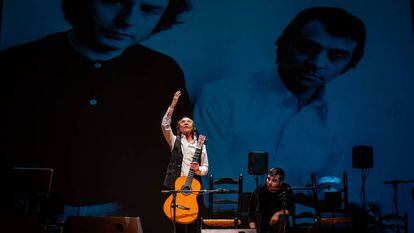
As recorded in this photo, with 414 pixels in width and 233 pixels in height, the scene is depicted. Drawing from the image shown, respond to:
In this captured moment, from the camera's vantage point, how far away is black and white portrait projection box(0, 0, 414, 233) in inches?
275

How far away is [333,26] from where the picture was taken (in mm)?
7730

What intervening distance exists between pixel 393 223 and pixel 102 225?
181 inches

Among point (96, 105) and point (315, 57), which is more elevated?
point (315, 57)

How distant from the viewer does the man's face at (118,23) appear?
7254 mm

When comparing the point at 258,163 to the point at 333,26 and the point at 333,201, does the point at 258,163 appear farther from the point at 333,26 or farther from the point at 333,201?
the point at 333,26

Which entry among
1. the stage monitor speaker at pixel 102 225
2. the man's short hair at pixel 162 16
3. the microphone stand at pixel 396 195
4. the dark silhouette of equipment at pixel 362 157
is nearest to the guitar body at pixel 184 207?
the stage monitor speaker at pixel 102 225

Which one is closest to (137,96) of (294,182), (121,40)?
(121,40)

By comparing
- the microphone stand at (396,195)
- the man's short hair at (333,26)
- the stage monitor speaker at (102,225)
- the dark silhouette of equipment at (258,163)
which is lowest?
the microphone stand at (396,195)

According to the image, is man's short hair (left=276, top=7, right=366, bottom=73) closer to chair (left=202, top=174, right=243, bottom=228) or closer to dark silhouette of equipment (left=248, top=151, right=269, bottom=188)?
dark silhouette of equipment (left=248, top=151, right=269, bottom=188)

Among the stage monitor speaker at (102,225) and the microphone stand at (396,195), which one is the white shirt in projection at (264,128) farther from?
the stage monitor speaker at (102,225)

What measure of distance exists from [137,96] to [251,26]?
1.98 meters

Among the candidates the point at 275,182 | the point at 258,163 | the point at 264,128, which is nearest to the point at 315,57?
the point at 264,128

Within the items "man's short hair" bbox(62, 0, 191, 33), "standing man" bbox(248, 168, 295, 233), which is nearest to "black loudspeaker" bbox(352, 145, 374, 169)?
"standing man" bbox(248, 168, 295, 233)

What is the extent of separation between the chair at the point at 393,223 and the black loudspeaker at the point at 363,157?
82 cm
